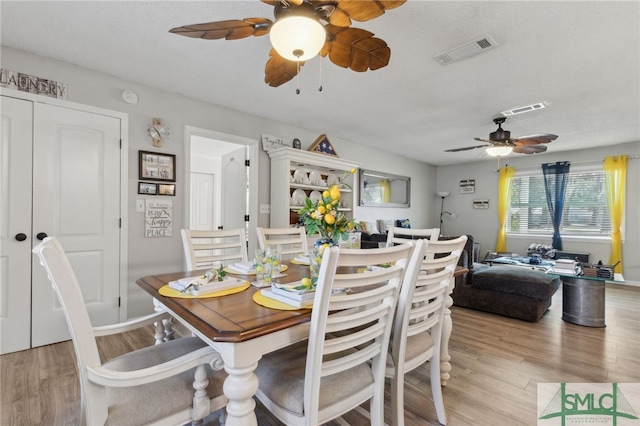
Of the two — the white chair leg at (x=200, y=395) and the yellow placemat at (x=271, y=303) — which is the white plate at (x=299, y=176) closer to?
the yellow placemat at (x=271, y=303)

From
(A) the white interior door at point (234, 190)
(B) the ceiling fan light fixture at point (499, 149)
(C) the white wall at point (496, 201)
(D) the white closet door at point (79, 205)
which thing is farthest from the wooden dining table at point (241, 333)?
(C) the white wall at point (496, 201)

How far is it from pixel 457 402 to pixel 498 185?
19.5 ft

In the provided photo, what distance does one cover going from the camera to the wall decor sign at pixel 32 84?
2352 mm

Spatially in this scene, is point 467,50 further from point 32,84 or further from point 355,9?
point 32,84

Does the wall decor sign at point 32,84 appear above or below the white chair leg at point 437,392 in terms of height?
above

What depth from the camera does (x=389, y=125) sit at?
427 centimetres

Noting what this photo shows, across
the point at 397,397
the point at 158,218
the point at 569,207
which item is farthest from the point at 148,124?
the point at 569,207

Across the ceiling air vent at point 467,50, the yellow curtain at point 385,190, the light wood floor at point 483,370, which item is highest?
the ceiling air vent at point 467,50

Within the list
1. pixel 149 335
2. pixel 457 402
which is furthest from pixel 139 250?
pixel 457 402

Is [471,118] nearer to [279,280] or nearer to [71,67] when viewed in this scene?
[279,280]

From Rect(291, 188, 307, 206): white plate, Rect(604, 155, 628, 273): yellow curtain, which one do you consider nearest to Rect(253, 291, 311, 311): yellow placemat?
Rect(291, 188, 307, 206): white plate

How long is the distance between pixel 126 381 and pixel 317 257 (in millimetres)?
907

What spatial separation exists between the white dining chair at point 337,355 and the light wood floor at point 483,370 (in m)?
0.59

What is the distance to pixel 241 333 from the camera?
94 centimetres
